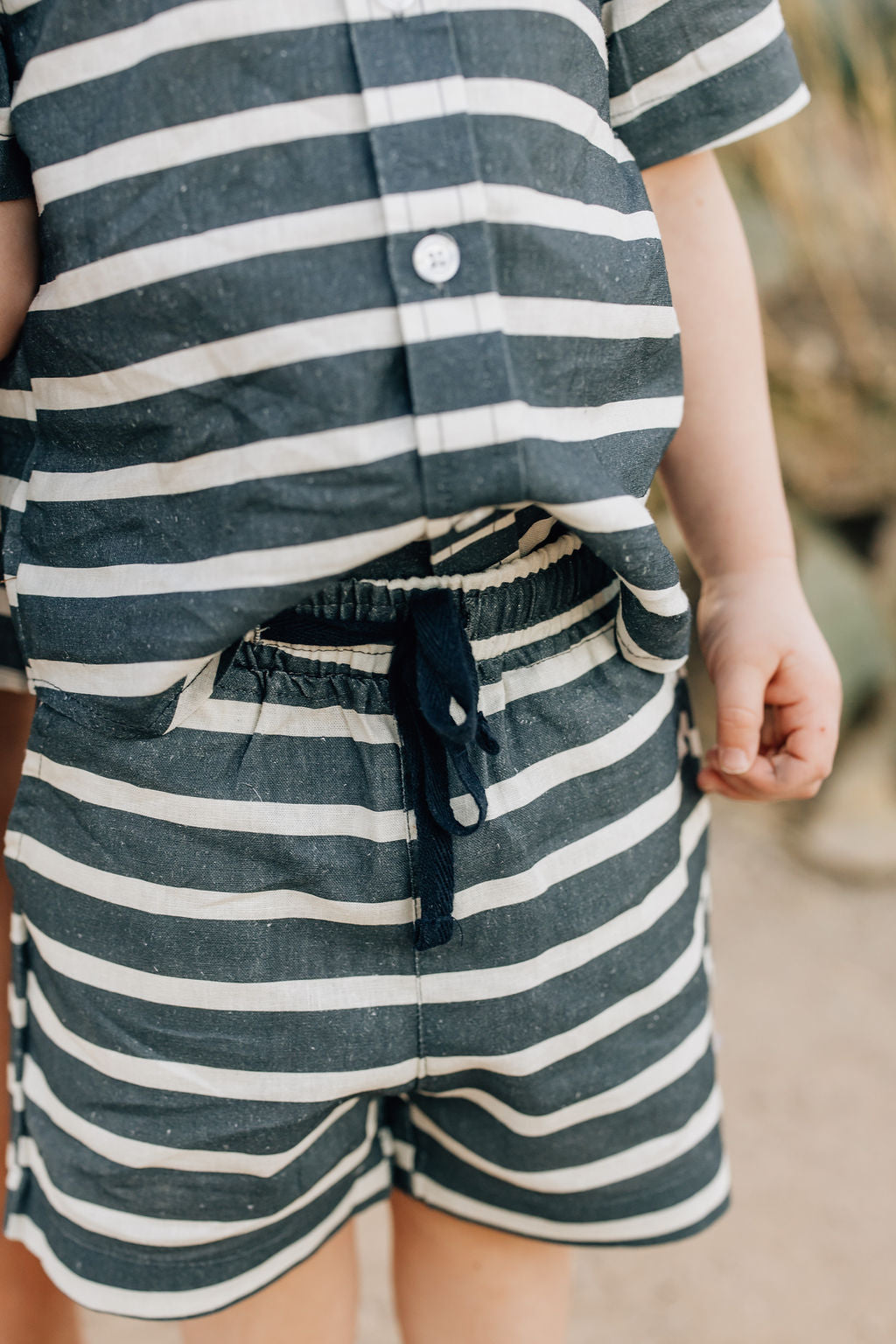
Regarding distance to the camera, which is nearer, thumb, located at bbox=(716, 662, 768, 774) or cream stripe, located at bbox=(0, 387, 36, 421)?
cream stripe, located at bbox=(0, 387, 36, 421)

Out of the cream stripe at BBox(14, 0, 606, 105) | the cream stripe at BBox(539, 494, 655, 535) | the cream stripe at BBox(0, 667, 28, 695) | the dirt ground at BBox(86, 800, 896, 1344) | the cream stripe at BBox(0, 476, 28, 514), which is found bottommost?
the dirt ground at BBox(86, 800, 896, 1344)

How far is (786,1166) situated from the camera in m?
1.27

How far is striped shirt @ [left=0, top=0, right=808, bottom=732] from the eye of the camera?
449mm

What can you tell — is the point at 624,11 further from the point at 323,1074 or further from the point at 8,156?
the point at 323,1074

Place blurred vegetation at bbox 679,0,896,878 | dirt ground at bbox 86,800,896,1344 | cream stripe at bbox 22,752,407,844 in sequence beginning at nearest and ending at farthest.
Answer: cream stripe at bbox 22,752,407,844 → dirt ground at bbox 86,800,896,1344 → blurred vegetation at bbox 679,0,896,878

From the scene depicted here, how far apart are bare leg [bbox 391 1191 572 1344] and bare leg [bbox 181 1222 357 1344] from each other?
52mm

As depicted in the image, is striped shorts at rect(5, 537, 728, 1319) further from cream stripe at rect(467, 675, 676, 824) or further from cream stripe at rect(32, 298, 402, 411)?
cream stripe at rect(32, 298, 402, 411)

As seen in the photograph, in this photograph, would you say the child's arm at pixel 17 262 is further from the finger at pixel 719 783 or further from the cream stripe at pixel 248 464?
the finger at pixel 719 783

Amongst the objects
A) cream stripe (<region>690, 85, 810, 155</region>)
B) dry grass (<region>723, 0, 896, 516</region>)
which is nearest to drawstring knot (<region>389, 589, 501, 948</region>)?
cream stripe (<region>690, 85, 810, 155</region>)

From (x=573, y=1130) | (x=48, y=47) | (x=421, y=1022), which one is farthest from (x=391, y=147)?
(x=573, y=1130)

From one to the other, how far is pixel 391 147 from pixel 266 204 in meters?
0.06

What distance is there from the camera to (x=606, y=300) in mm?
520

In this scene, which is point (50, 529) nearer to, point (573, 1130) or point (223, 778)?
point (223, 778)

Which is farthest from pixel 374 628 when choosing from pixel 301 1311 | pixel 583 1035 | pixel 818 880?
pixel 818 880
